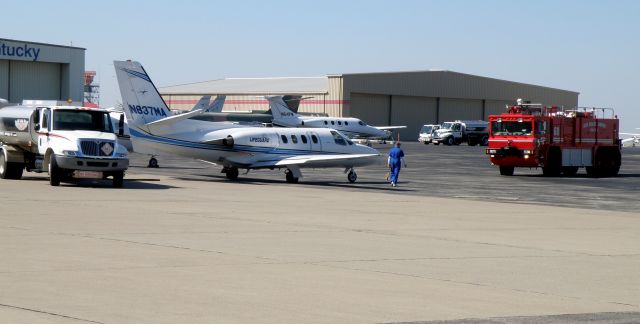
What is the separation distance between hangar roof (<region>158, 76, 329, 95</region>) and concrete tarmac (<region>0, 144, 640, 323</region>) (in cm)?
8222

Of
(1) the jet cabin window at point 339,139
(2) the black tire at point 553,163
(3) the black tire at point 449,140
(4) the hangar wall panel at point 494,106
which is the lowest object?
(2) the black tire at point 553,163

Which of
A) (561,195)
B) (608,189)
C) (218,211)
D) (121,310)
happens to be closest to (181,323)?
(121,310)

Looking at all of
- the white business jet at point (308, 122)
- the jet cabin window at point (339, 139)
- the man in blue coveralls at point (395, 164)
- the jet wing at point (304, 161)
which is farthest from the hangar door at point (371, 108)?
the man in blue coveralls at point (395, 164)

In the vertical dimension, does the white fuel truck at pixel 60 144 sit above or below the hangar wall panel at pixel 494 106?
below

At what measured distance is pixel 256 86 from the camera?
11788cm

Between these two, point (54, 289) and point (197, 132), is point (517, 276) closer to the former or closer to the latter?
point (54, 289)

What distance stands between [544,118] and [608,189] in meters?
8.67

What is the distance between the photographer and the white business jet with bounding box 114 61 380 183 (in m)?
36.3

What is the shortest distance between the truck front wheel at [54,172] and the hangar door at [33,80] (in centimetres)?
3338

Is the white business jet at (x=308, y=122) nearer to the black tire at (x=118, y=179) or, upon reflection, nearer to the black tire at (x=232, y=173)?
the black tire at (x=232, y=173)

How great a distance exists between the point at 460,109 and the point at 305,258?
349ft

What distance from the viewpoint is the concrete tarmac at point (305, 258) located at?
35.2ft

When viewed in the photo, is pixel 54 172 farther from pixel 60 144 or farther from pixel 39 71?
pixel 39 71

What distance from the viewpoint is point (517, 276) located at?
13953mm
